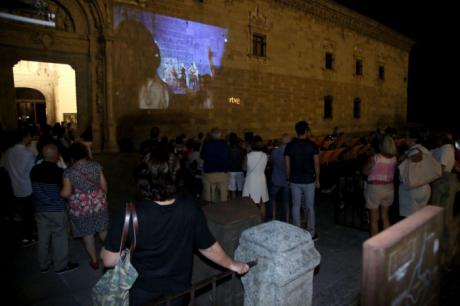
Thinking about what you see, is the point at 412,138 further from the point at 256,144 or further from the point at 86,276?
the point at 86,276

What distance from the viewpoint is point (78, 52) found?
34.4ft

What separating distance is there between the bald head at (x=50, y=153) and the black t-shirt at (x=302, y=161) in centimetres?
368

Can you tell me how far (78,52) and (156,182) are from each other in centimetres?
1011

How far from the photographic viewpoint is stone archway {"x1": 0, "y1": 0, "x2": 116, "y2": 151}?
941 cm

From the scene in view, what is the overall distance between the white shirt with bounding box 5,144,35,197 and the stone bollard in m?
4.83

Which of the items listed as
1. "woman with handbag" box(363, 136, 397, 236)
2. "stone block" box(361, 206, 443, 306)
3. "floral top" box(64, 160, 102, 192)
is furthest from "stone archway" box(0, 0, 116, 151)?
"stone block" box(361, 206, 443, 306)

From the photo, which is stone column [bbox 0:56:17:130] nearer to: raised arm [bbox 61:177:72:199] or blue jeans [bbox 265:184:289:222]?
raised arm [bbox 61:177:72:199]

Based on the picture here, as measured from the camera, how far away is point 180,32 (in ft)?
41.5

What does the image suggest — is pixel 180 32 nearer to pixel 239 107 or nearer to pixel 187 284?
pixel 239 107

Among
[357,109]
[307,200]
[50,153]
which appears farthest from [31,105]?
[357,109]

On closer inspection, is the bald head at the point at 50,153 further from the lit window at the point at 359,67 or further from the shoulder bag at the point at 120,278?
the lit window at the point at 359,67

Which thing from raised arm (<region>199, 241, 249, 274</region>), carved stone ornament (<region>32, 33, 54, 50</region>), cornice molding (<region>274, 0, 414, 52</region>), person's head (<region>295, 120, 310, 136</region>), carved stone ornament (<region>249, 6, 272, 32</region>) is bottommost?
raised arm (<region>199, 241, 249, 274</region>)

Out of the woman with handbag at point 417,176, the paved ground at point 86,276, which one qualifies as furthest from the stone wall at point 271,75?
the woman with handbag at point 417,176

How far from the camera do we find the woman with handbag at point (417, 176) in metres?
4.84
